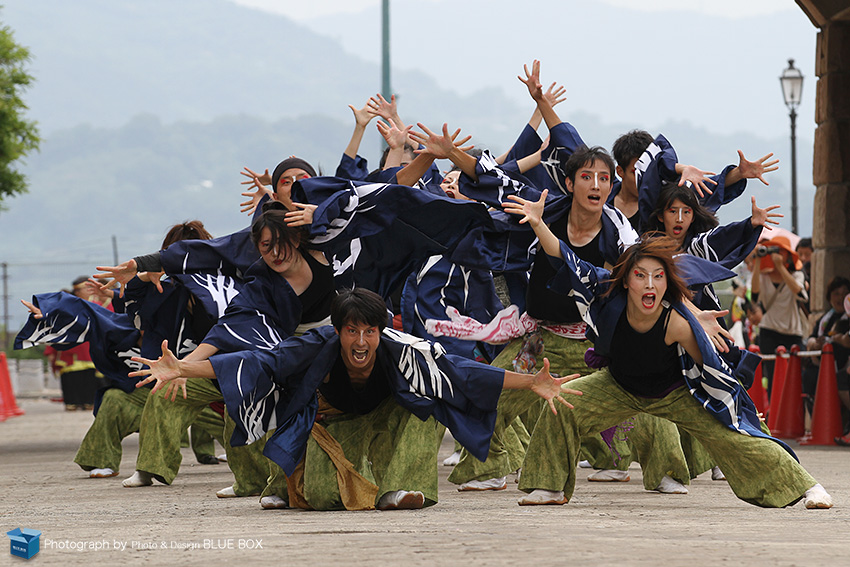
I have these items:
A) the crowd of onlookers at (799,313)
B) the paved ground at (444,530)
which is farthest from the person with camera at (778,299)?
the paved ground at (444,530)

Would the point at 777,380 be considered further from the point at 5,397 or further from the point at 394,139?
the point at 5,397

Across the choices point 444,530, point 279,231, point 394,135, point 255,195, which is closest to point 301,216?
point 279,231

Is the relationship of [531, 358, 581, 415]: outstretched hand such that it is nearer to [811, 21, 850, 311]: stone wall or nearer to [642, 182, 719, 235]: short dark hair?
[642, 182, 719, 235]: short dark hair

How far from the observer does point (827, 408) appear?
31.1 feet

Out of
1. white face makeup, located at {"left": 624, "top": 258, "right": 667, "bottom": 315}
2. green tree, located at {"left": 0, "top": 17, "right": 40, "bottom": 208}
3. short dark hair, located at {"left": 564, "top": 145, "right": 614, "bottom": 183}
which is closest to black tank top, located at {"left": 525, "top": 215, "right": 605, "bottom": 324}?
short dark hair, located at {"left": 564, "top": 145, "right": 614, "bottom": 183}

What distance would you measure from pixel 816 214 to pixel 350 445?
6.20 m

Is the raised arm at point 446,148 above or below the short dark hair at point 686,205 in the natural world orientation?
above

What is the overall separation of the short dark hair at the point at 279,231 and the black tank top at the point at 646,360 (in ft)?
5.30

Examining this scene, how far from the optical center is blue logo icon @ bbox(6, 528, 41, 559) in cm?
391

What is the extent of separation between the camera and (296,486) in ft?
17.9

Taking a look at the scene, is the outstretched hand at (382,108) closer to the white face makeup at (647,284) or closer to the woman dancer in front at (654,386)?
the woman dancer in front at (654,386)

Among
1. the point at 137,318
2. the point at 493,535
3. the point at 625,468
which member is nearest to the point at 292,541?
the point at 493,535

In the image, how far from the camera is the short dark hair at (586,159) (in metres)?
5.86

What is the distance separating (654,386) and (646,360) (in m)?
0.16
